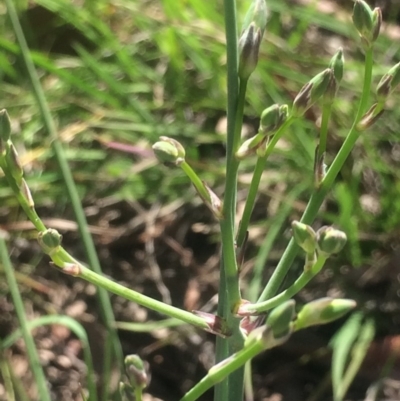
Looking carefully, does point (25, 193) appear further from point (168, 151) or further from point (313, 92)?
point (313, 92)

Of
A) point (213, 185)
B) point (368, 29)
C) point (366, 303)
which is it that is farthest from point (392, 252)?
point (368, 29)

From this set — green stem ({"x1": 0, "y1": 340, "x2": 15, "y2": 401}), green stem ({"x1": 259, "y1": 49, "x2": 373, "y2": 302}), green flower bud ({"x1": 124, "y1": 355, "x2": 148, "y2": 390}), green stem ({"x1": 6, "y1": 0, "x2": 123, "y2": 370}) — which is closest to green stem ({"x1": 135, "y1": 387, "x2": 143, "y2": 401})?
green flower bud ({"x1": 124, "y1": 355, "x2": 148, "y2": 390})

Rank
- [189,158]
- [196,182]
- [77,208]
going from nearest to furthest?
[196,182]
[77,208]
[189,158]

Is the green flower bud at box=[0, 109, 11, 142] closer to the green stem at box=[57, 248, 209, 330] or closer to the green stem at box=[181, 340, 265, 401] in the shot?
the green stem at box=[57, 248, 209, 330]

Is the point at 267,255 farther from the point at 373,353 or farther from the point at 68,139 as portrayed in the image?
the point at 68,139

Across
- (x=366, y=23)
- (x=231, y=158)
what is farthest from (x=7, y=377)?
(x=366, y=23)

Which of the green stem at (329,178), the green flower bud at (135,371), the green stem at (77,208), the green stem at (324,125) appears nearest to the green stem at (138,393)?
the green flower bud at (135,371)
